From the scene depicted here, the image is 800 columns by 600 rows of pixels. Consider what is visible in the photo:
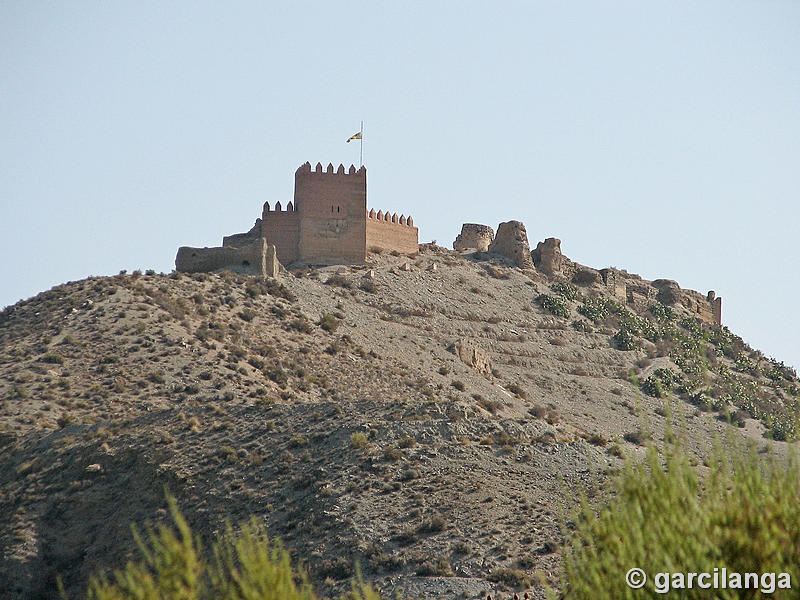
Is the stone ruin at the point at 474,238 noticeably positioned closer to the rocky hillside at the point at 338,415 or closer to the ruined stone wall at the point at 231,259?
the rocky hillside at the point at 338,415

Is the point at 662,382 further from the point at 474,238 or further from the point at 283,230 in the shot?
the point at 283,230

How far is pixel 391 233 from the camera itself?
51594mm

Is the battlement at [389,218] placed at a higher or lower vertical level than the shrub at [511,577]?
higher

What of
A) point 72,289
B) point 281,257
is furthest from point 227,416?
point 281,257

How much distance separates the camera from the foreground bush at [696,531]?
1162 centimetres

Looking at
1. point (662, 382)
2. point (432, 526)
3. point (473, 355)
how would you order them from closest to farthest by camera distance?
point (432, 526) → point (473, 355) → point (662, 382)

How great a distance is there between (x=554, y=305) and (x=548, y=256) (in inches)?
193

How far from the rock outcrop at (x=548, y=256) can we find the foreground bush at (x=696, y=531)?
148ft

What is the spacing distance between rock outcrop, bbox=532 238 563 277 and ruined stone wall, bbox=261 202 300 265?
13.7 m

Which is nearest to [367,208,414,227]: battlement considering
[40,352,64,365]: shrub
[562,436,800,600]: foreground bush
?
[40,352,64,365]: shrub

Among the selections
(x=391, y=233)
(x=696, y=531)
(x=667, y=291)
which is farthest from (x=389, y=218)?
(x=696, y=531)

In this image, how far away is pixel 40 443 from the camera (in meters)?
29.4

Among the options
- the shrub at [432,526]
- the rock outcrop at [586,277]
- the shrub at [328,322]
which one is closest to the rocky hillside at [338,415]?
the shrub at [432,526]

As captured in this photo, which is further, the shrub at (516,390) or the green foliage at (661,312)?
the green foliage at (661,312)
